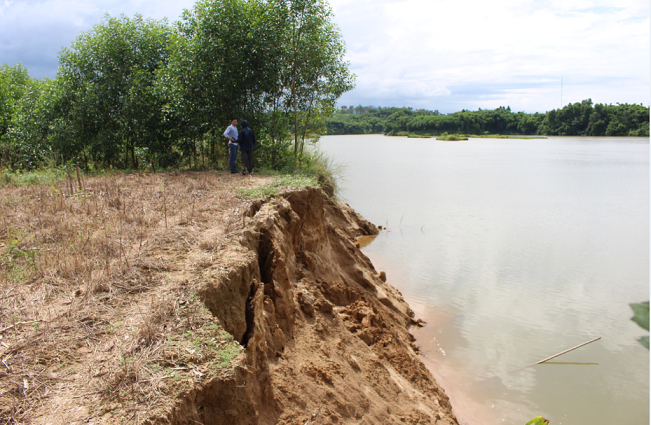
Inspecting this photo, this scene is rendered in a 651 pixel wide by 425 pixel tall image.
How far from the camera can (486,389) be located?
25.0ft

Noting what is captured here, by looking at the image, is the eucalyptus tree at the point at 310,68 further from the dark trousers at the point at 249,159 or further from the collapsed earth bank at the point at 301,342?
the collapsed earth bank at the point at 301,342

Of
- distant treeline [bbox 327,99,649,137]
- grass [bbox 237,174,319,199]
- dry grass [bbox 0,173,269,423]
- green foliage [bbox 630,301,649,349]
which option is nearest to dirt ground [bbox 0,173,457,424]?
dry grass [bbox 0,173,269,423]

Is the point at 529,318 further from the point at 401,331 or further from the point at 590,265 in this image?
the point at 590,265

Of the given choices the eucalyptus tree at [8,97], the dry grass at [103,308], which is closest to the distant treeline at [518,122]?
the eucalyptus tree at [8,97]

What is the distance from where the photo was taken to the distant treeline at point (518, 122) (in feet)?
238

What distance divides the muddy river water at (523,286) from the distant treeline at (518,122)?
52.0m

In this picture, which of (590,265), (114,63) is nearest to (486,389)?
(590,265)

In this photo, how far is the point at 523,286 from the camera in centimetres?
1228

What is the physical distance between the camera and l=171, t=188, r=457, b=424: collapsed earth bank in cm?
410

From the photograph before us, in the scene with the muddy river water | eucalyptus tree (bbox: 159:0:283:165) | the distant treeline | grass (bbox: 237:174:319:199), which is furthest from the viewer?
the distant treeline

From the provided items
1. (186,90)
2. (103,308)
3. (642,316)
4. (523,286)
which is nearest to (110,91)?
(186,90)

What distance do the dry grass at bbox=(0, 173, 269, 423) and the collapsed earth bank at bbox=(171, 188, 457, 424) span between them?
30 centimetres

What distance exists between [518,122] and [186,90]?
9151 centimetres

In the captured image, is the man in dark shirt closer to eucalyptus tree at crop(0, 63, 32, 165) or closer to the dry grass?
the dry grass
